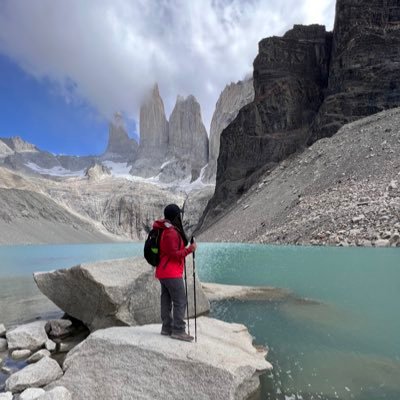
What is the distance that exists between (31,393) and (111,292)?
3647 mm

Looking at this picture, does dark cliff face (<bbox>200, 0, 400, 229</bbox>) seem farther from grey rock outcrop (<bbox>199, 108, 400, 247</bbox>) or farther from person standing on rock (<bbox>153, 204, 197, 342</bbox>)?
person standing on rock (<bbox>153, 204, 197, 342</bbox>)

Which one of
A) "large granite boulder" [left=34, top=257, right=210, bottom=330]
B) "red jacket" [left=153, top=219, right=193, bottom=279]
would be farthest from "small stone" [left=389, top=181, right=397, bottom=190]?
"red jacket" [left=153, top=219, right=193, bottom=279]

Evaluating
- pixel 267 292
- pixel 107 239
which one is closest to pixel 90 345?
pixel 267 292

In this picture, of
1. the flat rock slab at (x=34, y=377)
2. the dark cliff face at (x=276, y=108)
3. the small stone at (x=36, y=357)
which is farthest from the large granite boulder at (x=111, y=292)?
the dark cliff face at (x=276, y=108)

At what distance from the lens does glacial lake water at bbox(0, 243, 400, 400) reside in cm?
650

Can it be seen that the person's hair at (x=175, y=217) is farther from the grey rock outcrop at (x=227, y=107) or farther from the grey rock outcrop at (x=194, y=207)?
the grey rock outcrop at (x=227, y=107)

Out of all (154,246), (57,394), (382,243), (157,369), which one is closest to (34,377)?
(57,394)

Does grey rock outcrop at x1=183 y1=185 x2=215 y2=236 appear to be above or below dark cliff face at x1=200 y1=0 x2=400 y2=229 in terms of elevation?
below

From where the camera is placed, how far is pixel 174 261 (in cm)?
667

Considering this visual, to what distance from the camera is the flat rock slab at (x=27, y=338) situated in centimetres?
892

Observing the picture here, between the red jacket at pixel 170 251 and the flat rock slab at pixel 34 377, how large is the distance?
7.54ft

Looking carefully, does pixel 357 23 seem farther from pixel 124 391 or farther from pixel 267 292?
pixel 124 391

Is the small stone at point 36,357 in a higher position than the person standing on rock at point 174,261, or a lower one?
lower

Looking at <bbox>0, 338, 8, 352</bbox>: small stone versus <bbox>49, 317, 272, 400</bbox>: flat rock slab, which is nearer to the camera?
<bbox>49, 317, 272, 400</bbox>: flat rock slab
